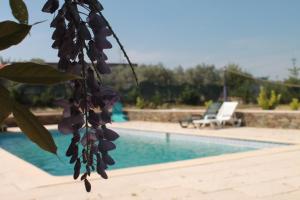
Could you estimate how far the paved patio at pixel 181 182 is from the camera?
4836mm

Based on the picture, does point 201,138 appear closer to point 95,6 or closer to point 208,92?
point 95,6

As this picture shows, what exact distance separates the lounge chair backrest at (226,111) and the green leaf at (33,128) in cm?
1484

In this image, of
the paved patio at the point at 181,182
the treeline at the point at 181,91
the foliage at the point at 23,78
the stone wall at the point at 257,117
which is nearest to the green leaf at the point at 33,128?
the foliage at the point at 23,78

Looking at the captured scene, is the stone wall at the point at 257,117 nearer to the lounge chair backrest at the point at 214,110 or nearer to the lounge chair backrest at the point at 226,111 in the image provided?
the lounge chair backrest at the point at 226,111

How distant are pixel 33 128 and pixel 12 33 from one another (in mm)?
100

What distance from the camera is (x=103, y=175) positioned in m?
0.54

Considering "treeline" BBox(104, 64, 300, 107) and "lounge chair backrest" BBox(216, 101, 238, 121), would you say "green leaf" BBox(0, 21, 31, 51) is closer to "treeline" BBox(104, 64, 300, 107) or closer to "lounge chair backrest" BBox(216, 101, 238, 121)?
"lounge chair backrest" BBox(216, 101, 238, 121)

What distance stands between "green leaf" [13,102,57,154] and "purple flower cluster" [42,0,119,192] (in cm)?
3

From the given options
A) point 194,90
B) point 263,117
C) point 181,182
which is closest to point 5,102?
point 181,182

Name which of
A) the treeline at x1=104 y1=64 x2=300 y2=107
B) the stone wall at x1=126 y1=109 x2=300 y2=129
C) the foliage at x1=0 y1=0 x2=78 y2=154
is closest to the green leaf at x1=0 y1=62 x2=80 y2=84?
the foliage at x1=0 y1=0 x2=78 y2=154

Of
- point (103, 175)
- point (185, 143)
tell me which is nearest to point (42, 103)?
point (185, 143)

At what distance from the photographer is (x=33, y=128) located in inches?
18.4

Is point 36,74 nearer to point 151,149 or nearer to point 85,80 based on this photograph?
point 85,80

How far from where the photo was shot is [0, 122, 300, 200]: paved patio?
15.9 ft
